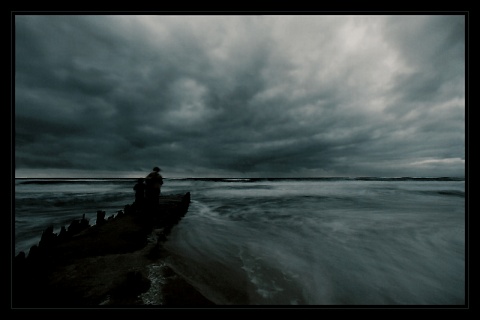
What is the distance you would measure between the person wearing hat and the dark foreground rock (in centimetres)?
238

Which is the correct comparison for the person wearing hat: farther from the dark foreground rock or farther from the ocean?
the dark foreground rock

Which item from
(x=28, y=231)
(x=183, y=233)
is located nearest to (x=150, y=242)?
(x=183, y=233)

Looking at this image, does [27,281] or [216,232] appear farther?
[216,232]

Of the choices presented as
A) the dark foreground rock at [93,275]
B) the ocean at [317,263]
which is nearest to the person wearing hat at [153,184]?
the ocean at [317,263]

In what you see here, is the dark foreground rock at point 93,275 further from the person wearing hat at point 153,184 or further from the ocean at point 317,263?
the person wearing hat at point 153,184

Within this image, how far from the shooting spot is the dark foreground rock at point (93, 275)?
4203 millimetres

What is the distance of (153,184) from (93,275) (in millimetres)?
5477

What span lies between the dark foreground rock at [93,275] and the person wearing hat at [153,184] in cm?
238

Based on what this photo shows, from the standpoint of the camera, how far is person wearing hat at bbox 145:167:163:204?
400 inches

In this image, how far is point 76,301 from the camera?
410cm

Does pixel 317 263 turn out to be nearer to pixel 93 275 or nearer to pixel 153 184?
pixel 93 275
